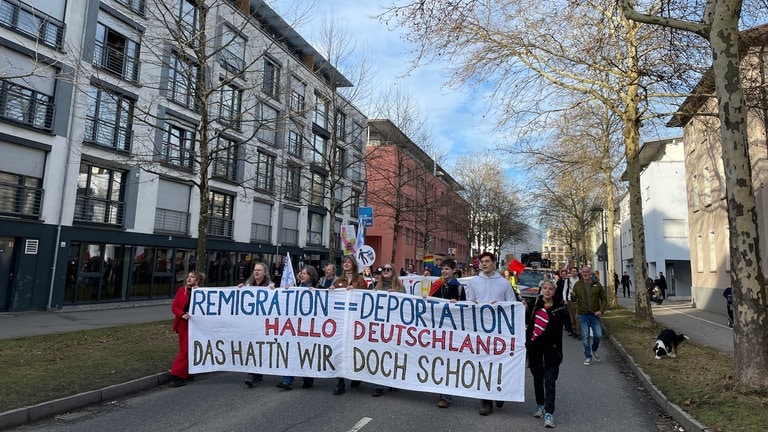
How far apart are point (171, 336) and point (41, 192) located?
991cm

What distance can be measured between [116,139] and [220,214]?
320 inches

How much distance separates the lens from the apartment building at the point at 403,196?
29.7m

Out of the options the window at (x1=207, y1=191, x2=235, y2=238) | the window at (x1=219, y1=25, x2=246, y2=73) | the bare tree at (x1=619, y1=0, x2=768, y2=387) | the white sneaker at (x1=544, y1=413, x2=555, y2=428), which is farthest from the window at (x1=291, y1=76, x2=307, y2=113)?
the white sneaker at (x1=544, y1=413, x2=555, y2=428)

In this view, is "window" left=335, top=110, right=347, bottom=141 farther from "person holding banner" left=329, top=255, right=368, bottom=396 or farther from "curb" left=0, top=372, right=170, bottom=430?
"curb" left=0, top=372, right=170, bottom=430

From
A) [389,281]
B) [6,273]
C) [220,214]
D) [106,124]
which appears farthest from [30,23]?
[389,281]

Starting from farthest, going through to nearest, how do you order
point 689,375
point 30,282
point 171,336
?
point 30,282 < point 171,336 < point 689,375

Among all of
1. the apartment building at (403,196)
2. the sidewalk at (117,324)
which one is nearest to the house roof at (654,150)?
the apartment building at (403,196)

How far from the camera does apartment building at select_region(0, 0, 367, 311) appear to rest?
13792 millimetres

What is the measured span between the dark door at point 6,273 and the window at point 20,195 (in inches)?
39.5

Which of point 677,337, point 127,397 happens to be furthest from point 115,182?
point 677,337

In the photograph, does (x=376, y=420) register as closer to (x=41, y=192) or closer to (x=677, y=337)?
(x=677, y=337)

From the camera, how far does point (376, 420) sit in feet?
19.0

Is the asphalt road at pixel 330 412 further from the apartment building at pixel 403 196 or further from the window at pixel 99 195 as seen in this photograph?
the window at pixel 99 195

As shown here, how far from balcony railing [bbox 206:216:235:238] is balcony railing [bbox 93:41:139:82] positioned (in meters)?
8.38
